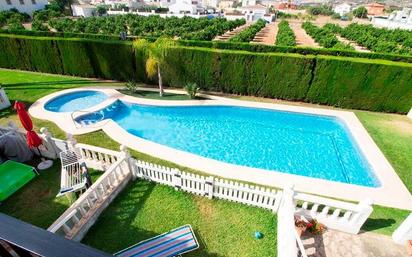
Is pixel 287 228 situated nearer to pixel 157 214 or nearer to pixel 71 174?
pixel 157 214

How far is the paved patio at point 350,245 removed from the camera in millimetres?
5523

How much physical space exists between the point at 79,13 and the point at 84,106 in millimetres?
88632

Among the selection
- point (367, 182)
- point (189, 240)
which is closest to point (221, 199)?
point (189, 240)

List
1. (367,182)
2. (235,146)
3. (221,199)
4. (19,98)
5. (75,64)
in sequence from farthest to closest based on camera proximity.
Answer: (75,64) → (19,98) → (235,146) → (367,182) → (221,199)

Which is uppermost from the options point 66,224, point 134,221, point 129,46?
point 129,46

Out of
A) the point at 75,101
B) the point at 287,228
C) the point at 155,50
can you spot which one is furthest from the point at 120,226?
the point at 75,101

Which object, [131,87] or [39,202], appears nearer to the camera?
[39,202]

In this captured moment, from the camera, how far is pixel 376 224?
252 inches

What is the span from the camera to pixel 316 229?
5.91m

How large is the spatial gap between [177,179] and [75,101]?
37.2ft

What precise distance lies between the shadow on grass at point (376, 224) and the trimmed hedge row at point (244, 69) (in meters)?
9.29

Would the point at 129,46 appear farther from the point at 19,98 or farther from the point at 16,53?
the point at 16,53

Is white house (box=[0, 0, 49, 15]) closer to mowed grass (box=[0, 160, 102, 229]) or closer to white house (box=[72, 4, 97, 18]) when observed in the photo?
white house (box=[72, 4, 97, 18])

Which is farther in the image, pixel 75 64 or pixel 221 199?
pixel 75 64
